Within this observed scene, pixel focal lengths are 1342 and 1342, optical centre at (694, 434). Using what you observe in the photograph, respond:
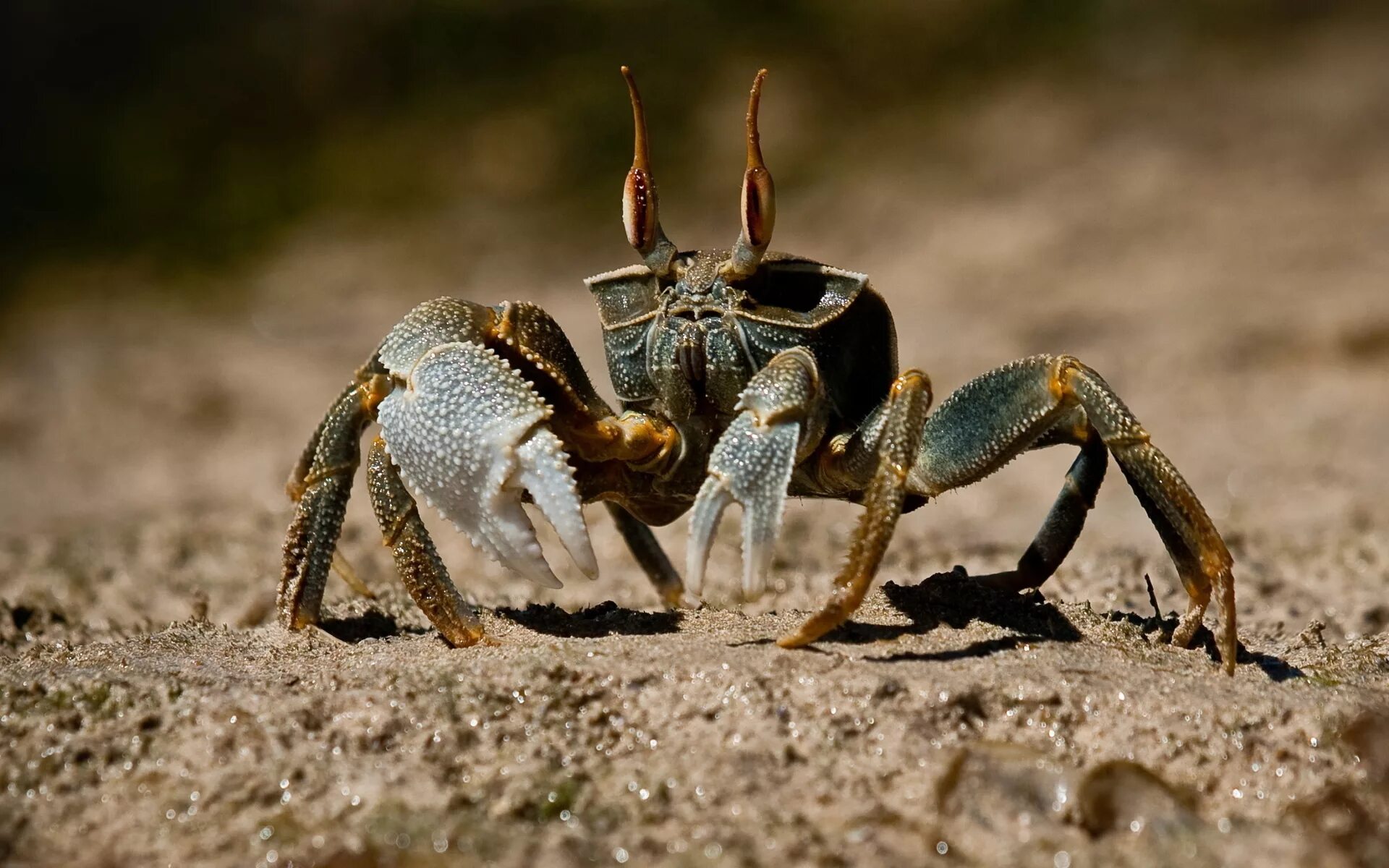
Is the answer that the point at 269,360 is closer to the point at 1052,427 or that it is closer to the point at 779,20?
the point at 779,20

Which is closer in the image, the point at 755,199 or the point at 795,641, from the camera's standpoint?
the point at 795,641

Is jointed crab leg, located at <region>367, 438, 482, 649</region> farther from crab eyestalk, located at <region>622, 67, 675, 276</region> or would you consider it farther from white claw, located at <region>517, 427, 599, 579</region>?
crab eyestalk, located at <region>622, 67, 675, 276</region>

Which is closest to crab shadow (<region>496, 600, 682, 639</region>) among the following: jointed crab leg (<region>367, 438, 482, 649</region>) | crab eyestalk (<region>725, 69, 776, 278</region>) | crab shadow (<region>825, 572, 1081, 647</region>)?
jointed crab leg (<region>367, 438, 482, 649</region>)

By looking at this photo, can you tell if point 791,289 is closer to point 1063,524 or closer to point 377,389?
point 1063,524

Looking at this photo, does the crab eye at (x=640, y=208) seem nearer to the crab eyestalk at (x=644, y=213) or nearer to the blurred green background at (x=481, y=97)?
the crab eyestalk at (x=644, y=213)

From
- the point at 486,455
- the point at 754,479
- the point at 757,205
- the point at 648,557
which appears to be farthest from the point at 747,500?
the point at 648,557

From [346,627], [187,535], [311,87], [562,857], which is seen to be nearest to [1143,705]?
[562,857]
